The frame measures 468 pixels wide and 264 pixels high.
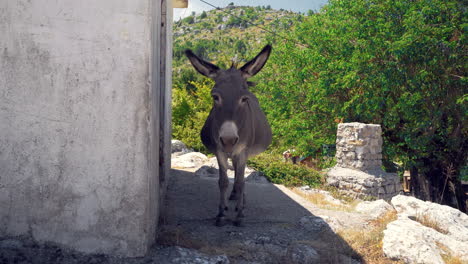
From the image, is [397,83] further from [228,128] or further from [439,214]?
[228,128]

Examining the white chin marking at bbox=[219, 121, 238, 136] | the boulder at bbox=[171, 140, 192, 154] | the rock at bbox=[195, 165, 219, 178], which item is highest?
the white chin marking at bbox=[219, 121, 238, 136]

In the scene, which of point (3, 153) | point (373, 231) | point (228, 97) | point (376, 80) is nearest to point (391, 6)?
point (376, 80)

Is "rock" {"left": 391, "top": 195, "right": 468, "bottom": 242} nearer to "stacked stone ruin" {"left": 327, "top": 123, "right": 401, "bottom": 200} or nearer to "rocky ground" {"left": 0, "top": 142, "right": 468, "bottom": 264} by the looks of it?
"rocky ground" {"left": 0, "top": 142, "right": 468, "bottom": 264}

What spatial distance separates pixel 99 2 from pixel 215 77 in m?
1.93

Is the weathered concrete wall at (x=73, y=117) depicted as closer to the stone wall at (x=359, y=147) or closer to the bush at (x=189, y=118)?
the stone wall at (x=359, y=147)

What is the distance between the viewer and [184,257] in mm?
3451

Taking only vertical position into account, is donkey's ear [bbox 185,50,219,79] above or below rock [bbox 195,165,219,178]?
above

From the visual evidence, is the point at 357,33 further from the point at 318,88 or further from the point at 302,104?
the point at 302,104

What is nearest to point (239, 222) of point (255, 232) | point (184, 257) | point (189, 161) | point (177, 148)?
point (255, 232)

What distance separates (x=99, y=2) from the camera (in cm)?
322

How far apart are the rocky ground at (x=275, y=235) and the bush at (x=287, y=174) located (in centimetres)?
314

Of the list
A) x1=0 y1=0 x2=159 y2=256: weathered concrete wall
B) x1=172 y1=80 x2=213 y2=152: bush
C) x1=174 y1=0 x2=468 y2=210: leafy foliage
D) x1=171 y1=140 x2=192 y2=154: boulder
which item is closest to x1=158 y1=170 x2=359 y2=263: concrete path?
x1=0 y1=0 x2=159 y2=256: weathered concrete wall

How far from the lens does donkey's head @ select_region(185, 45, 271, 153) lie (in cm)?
410

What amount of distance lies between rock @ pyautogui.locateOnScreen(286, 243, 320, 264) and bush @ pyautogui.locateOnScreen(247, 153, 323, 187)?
6112 millimetres
